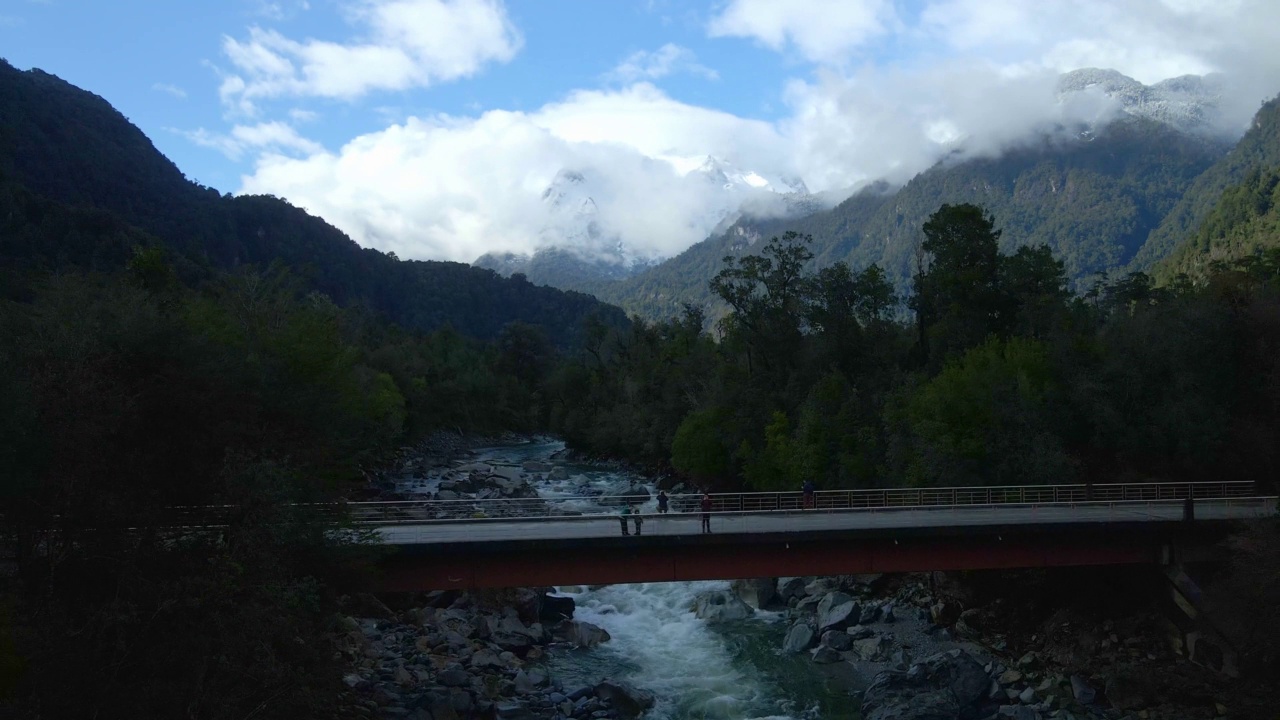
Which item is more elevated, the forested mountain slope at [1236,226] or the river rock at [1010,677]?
the forested mountain slope at [1236,226]

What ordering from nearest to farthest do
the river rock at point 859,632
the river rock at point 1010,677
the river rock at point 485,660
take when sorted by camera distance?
1. the river rock at point 1010,677
2. the river rock at point 485,660
3. the river rock at point 859,632

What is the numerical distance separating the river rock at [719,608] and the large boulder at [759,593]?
461 mm

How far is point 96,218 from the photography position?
12062cm

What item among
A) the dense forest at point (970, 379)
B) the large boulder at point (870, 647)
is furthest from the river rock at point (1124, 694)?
the dense forest at point (970, 379)

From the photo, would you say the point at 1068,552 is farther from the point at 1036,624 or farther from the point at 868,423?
the point at 868,423

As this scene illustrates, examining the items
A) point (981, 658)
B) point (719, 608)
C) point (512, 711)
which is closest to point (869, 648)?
point (981, 658)

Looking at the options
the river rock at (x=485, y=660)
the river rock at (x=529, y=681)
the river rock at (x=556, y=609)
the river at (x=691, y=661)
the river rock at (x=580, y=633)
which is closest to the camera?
the river rock at (x=529, y=681)

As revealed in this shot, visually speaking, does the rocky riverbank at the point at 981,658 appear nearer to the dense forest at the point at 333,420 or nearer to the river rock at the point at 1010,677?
the river rock at the point at 1010,677

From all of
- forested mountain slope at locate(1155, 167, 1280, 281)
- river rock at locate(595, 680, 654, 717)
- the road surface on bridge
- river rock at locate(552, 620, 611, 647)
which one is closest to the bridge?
the road surface on bridge

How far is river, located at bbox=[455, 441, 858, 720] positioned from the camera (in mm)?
28234

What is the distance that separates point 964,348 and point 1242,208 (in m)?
118

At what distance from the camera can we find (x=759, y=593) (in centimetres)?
3881

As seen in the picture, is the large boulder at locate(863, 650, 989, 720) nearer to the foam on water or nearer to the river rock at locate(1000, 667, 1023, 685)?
the river rock at locate(1000, 667, 1023, 685)

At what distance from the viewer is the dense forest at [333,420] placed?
17625 mm
